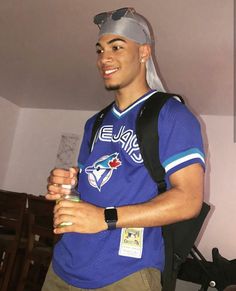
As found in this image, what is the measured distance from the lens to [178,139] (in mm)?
921

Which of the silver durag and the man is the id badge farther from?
the silver durag

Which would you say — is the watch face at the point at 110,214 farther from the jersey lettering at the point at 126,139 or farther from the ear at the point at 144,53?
the ear at the point at 144,53

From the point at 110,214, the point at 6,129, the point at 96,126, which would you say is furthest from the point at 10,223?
the point at 6,129

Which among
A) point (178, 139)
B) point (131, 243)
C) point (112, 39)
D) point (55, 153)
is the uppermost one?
point (55, 153)

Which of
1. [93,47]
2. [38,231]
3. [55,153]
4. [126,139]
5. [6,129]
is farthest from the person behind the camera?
[6,129]

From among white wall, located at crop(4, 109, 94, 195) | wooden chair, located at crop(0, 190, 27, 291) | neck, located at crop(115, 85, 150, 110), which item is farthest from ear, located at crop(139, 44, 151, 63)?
white wall, located at crop(4, 109, 94, 195)

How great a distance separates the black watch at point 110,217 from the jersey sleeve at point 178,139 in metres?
0.19

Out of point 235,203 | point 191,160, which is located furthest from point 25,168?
point 191,160

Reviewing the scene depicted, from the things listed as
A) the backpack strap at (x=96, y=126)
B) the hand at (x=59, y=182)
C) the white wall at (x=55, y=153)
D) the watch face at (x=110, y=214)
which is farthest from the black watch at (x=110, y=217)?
the white wall at (x=55, y=153)

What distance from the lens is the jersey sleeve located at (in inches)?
35.2

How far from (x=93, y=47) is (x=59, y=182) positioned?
229 centimetres

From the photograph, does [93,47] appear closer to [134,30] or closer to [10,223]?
[10,223]

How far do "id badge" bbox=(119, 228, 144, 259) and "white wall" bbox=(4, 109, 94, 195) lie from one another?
153 inches

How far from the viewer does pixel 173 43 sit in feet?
8.96
